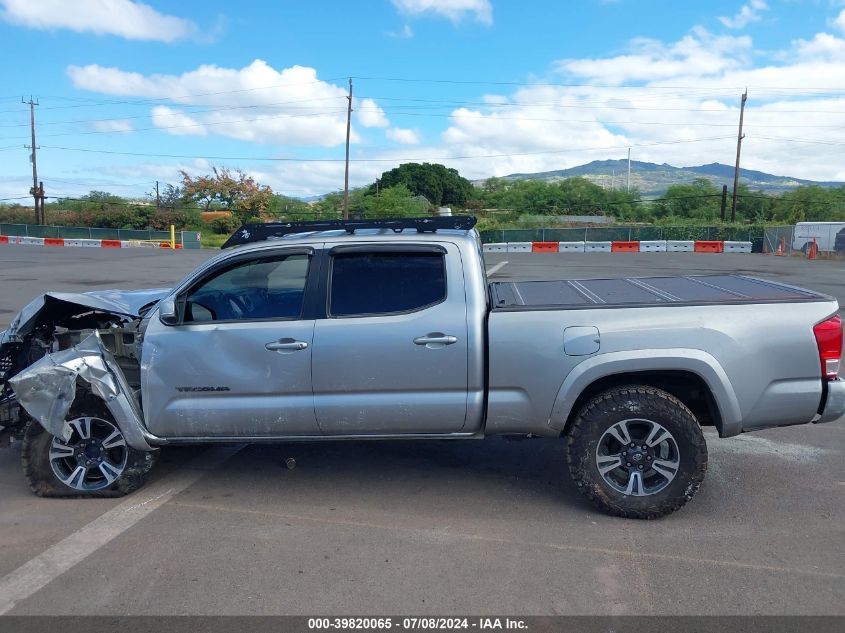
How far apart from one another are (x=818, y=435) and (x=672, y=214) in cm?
7896

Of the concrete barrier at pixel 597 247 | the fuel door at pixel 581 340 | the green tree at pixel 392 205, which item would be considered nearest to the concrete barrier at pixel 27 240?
the green tree at pixel 392 205

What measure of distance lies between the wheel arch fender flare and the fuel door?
6 centimetres

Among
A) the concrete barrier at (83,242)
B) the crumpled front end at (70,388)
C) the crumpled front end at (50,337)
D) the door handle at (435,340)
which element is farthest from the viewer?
the concrete barrier at (83,242)

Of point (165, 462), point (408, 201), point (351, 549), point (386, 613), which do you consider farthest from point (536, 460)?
point (408, 201)

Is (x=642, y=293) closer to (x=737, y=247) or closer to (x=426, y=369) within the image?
(x=426, y=369)

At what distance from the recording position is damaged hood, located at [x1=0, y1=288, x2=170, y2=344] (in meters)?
4.91

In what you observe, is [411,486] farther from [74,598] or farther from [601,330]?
[74,598]

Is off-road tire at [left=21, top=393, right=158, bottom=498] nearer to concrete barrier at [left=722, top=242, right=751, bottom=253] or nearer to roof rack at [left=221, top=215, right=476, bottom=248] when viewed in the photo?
roof rack at [left=221, top=215, right=476, bottom=248]

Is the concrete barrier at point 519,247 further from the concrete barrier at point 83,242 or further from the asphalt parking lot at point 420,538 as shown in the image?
the asphalt parking lot at point 420,538

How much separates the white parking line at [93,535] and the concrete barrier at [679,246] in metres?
39.1

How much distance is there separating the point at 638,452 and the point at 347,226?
238 centimetres

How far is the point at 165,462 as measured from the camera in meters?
5.35

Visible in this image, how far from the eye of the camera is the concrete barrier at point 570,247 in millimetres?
41469

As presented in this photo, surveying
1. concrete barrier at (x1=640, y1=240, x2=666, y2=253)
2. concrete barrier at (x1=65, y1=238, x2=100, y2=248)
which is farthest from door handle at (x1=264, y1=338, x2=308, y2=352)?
concrete barrier at (x1=65, y1=238, x2=100, y2=248)
